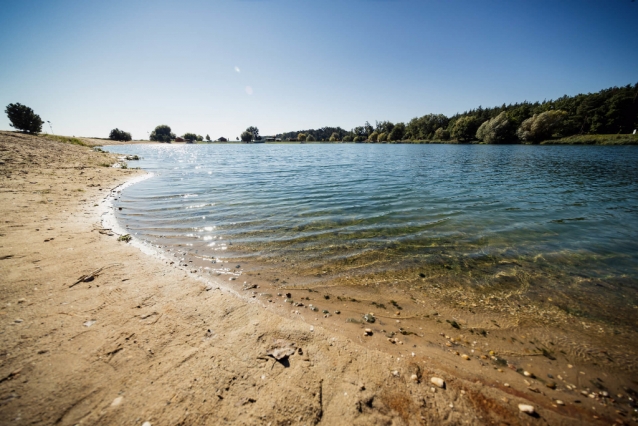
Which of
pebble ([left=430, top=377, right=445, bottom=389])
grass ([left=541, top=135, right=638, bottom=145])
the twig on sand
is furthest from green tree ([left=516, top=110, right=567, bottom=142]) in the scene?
the twig on sand

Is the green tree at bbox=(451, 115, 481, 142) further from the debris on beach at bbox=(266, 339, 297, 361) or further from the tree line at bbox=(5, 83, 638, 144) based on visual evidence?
the debris on beach at bbox=(266, 339, 297, 361)

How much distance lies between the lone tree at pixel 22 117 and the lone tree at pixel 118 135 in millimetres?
89156

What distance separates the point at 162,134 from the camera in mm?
192000

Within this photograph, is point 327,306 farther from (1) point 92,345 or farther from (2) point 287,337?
(1) point 92,345

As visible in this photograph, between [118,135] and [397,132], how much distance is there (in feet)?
586

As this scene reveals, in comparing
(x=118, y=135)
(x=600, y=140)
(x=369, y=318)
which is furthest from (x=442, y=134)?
(x=118, y=135)

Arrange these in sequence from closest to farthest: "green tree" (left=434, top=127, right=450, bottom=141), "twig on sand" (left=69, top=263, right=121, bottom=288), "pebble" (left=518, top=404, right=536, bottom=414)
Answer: "pebble" (left=518, top=404, right=536, bottom=414) < "twig on sand" (left=69, top=263, right=121, bottom=288) < "green tree" (left=434, top=127, right=450, bottom=141)

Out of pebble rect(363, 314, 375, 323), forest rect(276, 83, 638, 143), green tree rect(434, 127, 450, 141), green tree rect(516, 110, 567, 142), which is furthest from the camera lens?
green tree rect(434, 127, 450, 141)

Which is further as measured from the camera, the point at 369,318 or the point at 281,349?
the point at 369,318

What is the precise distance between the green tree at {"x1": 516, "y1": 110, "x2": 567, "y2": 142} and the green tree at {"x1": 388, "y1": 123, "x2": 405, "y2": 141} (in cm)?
7895

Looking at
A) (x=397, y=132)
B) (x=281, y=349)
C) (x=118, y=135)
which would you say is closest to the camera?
(x=281, y=349)

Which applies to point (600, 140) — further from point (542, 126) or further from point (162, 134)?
point (162, 134)

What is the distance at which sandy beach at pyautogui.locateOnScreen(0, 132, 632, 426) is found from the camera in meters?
2.78

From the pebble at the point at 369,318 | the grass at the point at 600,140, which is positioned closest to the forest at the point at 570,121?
the grass at the point at 600,140
